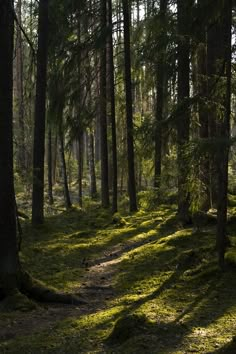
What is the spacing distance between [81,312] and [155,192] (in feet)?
15.3

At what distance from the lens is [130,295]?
7637 millimetres

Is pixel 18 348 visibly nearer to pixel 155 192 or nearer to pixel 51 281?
pixel 51 281

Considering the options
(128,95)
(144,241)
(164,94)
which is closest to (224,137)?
(144,241)

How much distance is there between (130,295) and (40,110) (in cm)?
844

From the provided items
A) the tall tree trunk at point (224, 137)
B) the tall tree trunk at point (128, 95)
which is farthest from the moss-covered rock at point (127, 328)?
the tall tree trunk at point (128, 95)

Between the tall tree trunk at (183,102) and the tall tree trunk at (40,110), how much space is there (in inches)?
177

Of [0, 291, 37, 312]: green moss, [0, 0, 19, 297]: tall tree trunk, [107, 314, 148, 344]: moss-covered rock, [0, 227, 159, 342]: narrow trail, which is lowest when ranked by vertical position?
[0, 227, 159, 342]: narrow trail

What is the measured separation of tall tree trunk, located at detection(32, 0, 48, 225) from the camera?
46.8ft

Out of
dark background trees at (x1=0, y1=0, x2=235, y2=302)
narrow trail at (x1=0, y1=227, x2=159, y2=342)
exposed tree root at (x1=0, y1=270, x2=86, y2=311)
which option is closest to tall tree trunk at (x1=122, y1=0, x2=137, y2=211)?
dark background trees at (x1=0, y1=0, x2=235, y2=302)

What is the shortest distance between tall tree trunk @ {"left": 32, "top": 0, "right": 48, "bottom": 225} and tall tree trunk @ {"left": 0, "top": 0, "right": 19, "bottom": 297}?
267 inches

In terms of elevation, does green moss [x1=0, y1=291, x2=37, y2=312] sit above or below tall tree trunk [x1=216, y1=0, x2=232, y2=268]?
below

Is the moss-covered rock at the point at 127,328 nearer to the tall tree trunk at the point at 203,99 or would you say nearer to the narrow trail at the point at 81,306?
the narrow trail at the point at 81,306

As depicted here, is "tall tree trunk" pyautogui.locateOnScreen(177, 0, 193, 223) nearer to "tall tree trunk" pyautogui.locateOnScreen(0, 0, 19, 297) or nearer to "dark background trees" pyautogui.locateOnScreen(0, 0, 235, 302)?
"dark background trees" pyautogui.locateOnScreen(0, 0, 235, 302)

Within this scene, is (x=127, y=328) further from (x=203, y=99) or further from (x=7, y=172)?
(x=203, y=99)
